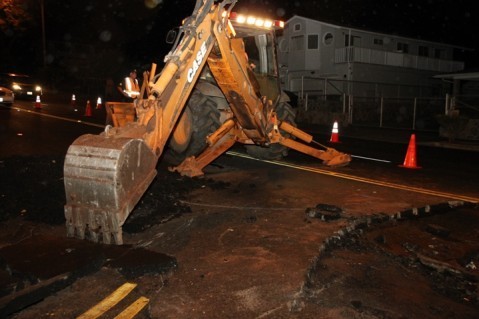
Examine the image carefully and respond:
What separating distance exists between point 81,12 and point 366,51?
34.0 m

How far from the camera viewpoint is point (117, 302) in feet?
11.5

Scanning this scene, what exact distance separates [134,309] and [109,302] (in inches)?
9.5

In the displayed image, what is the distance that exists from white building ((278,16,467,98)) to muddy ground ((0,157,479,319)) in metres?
29.4

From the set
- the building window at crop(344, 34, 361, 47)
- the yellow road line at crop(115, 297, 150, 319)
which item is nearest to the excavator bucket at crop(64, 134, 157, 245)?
the yellow road line at crop(115, 297, 150, 319)

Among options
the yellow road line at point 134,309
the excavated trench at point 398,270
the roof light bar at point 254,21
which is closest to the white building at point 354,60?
the roof light bar at point 254,21

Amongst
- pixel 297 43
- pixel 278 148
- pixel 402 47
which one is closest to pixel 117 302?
pixel 278 148

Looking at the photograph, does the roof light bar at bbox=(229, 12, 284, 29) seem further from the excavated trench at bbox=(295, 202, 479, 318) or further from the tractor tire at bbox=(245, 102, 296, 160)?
the excavated trench at bbox=(295, 202, 479, 318)

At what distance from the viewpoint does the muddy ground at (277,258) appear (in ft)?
11.6

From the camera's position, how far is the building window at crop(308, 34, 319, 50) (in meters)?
37.3

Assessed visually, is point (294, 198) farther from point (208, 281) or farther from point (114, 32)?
point (114, 32)

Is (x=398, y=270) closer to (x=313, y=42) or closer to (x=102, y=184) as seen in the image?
(x=102, y=184)

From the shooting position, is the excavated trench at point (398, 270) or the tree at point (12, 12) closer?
the excavated trench at point (398, 270)

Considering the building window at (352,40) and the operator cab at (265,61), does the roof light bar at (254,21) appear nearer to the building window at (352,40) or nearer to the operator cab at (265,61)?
the operator cab at (265,61)

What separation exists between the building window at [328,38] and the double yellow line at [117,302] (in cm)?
3566
